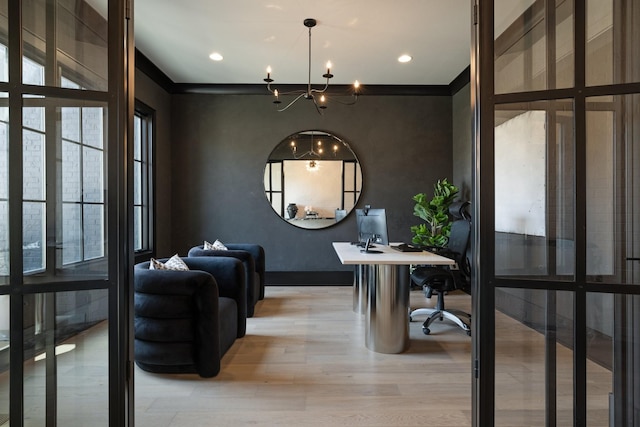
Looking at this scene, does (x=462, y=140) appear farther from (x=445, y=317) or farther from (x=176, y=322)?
(x=176, y=322)

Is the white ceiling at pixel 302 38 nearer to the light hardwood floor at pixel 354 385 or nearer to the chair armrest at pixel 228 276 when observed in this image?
the chair armrest at pixel 228 276

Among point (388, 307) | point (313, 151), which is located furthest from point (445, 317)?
point (313, 151)

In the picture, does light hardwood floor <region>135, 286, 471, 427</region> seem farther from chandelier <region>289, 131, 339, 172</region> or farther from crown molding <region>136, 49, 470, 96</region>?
crown molding <region>136, 49, 470, 96</region>

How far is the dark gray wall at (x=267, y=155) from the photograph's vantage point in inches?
206

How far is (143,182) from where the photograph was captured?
15.3 ft

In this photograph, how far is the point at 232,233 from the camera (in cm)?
526

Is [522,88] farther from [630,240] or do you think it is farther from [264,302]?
[264,302]

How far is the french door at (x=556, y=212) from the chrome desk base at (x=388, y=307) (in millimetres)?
1241

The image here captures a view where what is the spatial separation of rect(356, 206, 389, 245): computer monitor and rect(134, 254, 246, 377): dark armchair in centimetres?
149

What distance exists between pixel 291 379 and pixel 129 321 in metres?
1.23

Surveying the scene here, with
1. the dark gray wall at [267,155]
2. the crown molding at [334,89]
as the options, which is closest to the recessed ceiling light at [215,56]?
the crown molding at [334,89]

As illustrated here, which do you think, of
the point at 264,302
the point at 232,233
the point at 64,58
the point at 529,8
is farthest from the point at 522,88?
the point at 232,233

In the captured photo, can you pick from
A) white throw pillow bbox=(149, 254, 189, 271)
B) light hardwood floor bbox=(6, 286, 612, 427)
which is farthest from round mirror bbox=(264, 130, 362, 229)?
white throw pillow bbox=(149, 254, 189, 271)

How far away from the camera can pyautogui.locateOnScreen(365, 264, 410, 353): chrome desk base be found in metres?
2.73
